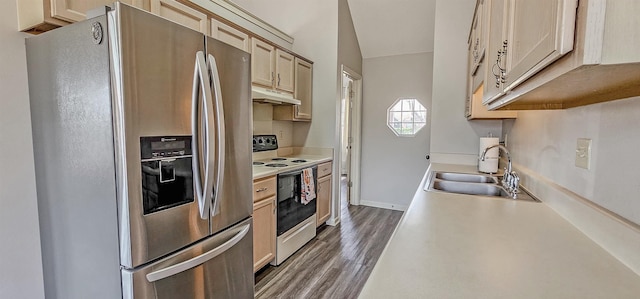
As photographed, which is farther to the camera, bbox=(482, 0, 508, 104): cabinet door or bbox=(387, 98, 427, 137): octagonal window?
bbox=(387, 98, 427, 137): octagonal window

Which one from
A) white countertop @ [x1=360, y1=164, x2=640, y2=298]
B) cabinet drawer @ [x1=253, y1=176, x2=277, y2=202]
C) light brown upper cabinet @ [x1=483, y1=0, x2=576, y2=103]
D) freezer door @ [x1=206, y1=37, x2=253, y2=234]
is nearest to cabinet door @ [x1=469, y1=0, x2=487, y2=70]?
light brown upper cabinet @ [x1=483, y1=0, x2=576, y2=103]

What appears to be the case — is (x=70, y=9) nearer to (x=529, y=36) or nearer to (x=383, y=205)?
(x=529, y=36)

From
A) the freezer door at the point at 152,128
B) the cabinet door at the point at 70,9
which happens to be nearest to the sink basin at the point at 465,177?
the freezer door at the point at 152,128

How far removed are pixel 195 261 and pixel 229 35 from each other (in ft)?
5.82

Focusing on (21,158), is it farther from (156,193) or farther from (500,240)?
(500,240)

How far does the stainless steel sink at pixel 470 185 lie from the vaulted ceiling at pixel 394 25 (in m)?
2.27

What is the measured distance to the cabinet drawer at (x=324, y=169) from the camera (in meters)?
3.13

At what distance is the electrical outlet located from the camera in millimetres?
1021

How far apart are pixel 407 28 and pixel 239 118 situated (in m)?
3.05

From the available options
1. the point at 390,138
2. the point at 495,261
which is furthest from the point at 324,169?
the point at 495,261

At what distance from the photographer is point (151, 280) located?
45.8 inches

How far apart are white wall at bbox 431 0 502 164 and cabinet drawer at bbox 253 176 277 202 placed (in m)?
1.82

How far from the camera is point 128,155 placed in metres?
1.08

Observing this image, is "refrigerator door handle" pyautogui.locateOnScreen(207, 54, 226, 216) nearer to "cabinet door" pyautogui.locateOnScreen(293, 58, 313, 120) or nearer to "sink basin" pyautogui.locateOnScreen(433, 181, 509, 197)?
"sink basin" pyautogui.locateOnScreen(433, 181, 509, 197)
